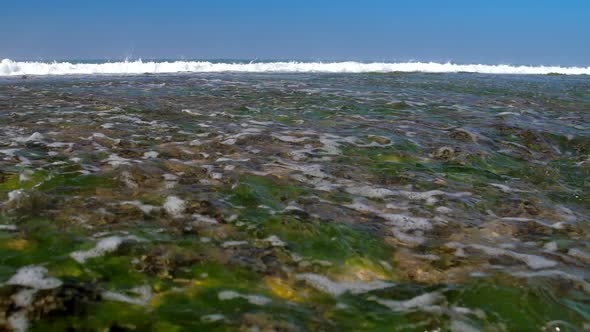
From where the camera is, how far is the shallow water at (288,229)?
307 centimetres

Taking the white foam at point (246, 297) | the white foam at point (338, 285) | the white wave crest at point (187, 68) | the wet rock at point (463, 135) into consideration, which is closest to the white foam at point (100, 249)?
the white foam at point (246, 297)

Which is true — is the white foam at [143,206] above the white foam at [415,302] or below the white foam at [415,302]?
above

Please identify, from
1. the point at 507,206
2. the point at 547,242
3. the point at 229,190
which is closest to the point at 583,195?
the point at 507,206

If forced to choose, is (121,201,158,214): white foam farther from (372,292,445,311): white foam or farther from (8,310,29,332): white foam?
(372,292,445,311): white foam

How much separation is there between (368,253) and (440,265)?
560mm

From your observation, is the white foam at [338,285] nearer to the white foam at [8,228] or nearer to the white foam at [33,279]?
the white foam at [33,279]

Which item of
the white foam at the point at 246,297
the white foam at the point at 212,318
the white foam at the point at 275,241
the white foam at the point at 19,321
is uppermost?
the white foam at the point at 19,321

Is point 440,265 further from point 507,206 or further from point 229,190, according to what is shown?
point 229,190

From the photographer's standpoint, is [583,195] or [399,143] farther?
[399,143]

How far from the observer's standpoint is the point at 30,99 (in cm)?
1270

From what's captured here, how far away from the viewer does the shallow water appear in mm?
3074

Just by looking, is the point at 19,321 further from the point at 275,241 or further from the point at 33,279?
the point at 275,241

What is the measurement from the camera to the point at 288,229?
Result: 433cm

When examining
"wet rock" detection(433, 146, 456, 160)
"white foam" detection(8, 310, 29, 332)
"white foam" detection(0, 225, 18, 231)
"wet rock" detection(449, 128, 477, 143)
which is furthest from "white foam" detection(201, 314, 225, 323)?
"wet rock" detection(449, 128, 477, 143)
